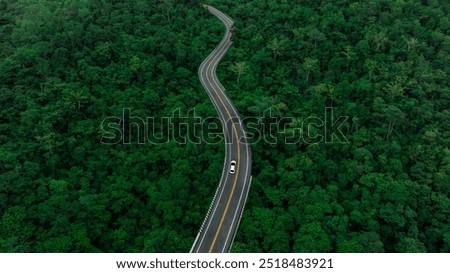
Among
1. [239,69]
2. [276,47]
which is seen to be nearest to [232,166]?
[239,69]

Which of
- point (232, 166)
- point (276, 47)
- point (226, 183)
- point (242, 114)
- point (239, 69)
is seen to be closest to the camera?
point (226, 183)

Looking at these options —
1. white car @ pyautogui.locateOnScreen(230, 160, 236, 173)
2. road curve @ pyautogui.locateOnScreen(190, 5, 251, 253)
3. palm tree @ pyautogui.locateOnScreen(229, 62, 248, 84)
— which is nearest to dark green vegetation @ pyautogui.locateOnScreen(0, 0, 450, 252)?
palm tree @ pyautogui.locateOnScreen(229, 62, 248, 84)

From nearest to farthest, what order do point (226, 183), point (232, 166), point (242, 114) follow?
point (226, 183), point (232, 166), point (242, 114)

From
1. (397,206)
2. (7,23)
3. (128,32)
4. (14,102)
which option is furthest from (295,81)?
(7,23)

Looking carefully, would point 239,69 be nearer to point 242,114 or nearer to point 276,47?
point 276,47

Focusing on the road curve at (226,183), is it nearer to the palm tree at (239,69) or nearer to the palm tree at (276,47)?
the palm tree at (239,69)

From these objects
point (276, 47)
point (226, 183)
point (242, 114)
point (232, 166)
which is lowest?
point (226, 183)

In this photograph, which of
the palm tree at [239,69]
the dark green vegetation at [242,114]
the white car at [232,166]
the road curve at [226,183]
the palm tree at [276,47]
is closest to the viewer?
the road curve at [226,183]

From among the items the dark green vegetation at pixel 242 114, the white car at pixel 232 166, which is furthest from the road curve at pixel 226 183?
the dark green vegetation at pixel 242 114
